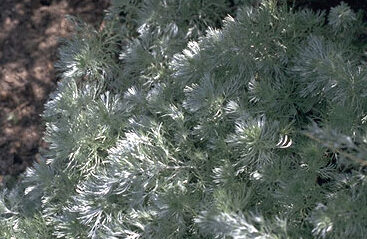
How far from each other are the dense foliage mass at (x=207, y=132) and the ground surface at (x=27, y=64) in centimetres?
37

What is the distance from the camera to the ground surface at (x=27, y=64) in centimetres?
337

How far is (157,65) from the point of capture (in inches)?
116

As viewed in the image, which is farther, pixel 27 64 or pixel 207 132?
pixel 27 64

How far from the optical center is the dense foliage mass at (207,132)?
85.3 inches

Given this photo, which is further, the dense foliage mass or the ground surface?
the ground surface

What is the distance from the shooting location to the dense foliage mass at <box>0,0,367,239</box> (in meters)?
2.17

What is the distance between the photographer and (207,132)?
247cm

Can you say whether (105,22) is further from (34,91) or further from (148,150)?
(148,150)

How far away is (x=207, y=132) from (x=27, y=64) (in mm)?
1499

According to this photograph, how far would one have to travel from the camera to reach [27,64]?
11.5ft

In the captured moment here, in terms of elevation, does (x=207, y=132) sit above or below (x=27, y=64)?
below

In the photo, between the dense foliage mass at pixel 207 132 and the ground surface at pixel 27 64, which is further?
the ground surface at pixel 27 64

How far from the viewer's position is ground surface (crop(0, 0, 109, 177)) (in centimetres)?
337

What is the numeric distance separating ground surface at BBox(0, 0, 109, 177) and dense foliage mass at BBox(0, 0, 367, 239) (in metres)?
0.37
